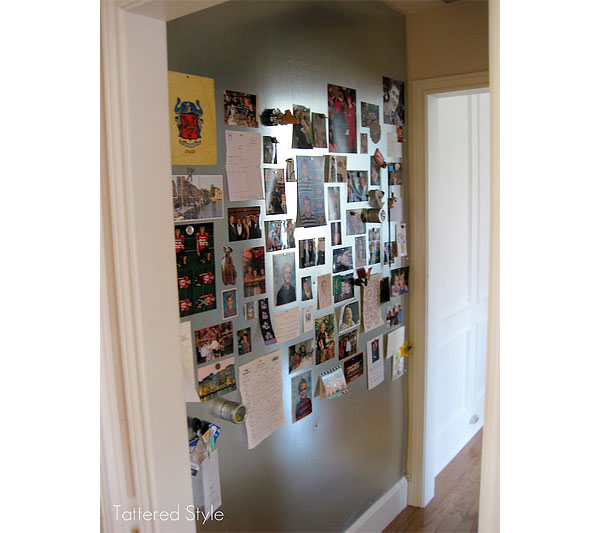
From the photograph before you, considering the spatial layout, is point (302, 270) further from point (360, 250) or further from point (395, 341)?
point (395, 341)

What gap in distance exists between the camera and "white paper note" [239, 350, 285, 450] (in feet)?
5.68

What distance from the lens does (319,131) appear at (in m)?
2.00

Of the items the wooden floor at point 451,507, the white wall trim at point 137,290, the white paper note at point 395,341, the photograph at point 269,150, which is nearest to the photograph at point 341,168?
the photograph at point 269,150

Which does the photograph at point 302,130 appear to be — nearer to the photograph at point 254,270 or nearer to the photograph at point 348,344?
the photograph at point 254,270

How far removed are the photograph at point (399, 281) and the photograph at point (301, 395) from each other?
0.81 metres

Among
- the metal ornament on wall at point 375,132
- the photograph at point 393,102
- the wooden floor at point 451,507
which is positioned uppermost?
the photograph at point 393,102

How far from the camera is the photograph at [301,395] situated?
196 cm

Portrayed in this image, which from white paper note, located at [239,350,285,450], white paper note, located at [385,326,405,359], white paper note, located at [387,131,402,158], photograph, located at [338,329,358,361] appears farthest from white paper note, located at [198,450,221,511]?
white paper note, located at [387,131,402,158]

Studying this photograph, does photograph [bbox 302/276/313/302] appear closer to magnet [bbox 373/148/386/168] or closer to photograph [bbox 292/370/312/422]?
photograph [bbox 292/370/312/422]

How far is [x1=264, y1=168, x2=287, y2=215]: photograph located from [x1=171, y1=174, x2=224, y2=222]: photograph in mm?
227

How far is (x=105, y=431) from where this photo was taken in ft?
3.98
